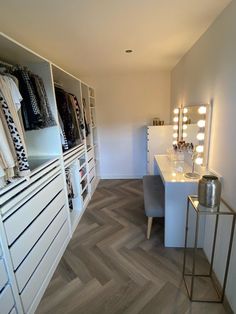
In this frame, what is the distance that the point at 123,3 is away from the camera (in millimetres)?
1383

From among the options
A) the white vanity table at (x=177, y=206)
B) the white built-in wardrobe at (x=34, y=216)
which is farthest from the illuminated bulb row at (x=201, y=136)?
the white built-in wardrobe at (x=34, y=216)

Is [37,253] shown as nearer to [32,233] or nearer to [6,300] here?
[32,233]

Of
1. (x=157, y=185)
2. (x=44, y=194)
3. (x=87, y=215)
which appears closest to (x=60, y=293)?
(x=44, y=194)

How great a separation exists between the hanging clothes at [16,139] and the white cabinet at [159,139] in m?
2.68

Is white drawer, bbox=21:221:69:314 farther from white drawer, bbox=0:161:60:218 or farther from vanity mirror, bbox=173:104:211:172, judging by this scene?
vanity mirror, bbox=173:104:211:172

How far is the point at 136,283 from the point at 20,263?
3.26 feet

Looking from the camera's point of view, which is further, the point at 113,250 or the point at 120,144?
the point at 120,144

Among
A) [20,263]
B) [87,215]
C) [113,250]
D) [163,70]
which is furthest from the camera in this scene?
[163,70]

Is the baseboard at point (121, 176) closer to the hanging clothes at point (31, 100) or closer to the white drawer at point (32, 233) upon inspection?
the white drawer at point (32, 233)

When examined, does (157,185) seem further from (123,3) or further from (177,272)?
(123,3)

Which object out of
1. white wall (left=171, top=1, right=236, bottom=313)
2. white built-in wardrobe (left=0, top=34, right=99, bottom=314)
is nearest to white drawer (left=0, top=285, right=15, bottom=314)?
white built-in wardrobe (left=0, top=34, right=99, bottom=314)

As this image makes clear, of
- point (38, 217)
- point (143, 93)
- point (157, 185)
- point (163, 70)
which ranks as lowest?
point (157, 185)

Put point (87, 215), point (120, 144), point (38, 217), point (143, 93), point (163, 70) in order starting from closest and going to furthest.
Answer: point (38, 217), point (87, 215), point (163, 70), point (143, 93), point (120, 144)

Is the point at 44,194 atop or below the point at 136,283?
atop
